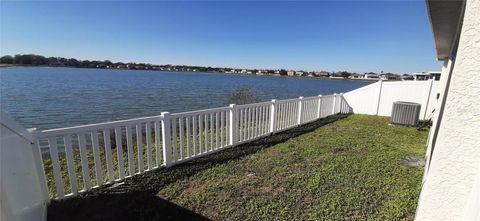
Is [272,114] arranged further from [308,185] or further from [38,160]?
[38,160]

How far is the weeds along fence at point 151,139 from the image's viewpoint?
3.16 metres

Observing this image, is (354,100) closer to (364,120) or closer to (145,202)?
(364,120)

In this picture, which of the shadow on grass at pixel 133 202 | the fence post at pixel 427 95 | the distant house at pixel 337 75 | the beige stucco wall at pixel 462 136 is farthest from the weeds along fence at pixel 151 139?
the distant house at pixel 337 75

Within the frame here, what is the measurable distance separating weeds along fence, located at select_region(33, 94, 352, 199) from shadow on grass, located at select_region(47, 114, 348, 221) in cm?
17

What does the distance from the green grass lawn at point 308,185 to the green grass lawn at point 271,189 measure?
11mm

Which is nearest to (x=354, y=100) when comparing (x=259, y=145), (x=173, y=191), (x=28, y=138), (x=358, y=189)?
(x=259, y=145)

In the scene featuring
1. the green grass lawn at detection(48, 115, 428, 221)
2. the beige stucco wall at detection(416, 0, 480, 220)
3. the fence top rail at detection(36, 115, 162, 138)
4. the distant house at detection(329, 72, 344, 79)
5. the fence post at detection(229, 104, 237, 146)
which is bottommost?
the distant house at detection(329, 72, 344, 79)

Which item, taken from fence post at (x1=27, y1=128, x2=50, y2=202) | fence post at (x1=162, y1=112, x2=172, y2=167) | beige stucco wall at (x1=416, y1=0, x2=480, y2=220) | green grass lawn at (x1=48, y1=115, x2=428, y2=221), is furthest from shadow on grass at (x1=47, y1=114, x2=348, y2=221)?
beige stucco wall at (x1=416, y1=0, x2=480, y2=220)

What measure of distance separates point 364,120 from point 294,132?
3731 millimetres

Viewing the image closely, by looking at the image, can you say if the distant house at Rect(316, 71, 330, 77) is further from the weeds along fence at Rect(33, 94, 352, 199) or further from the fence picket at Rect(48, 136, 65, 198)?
the fence picket at Rect(48, 136, 65, 198)

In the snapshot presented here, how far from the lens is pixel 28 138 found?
256 centimetres

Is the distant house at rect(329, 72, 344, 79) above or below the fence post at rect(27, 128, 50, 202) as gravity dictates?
below

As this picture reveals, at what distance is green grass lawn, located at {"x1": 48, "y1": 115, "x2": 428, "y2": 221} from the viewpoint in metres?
2.88

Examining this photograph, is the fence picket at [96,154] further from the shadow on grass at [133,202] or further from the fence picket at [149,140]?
the fence picket at [149,140]
